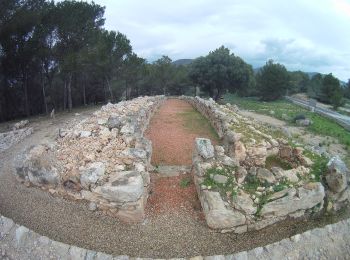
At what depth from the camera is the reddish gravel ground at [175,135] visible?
1168 cm

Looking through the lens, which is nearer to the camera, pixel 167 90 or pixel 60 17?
pixel 60 17

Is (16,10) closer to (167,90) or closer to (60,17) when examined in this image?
(60,17)

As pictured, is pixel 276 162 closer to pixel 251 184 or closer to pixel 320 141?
pixel 251 184

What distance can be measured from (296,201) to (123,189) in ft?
13.5

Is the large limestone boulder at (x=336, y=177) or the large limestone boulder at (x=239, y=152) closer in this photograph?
the large limestone boulder at (x=336, y=177)

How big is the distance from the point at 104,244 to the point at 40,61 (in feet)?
81.3

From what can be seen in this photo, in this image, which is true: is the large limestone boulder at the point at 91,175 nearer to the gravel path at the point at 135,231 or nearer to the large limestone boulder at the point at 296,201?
the gravel path at the point at 135,231

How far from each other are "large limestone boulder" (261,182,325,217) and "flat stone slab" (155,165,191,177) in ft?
11.0

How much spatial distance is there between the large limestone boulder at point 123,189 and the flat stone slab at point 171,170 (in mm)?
2432

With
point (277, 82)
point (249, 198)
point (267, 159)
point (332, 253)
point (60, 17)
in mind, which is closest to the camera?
point (332, 253)

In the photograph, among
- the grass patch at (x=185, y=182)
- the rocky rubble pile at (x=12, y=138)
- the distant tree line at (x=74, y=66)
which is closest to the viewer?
the grass patch at (x=185, y=182)

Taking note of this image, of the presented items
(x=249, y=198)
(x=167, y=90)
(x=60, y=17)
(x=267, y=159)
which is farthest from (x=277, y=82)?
(x=249, y=198)

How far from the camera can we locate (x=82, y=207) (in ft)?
25.8

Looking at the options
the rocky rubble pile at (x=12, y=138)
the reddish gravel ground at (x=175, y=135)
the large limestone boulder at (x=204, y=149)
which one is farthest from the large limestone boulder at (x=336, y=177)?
the rocky rubble pile at (x=12, y=138)
